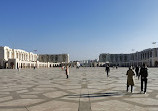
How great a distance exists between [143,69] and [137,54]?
151488 millimetres

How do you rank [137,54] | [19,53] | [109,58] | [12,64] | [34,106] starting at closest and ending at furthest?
1. [34,106]
2. [12,64]
3. [19,53]
4. [137,54]
5. [109,58]

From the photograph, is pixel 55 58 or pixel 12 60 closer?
pixel 12 60

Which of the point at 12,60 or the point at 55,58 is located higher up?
the point at 55,58

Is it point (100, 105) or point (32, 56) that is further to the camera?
point (32, 56)

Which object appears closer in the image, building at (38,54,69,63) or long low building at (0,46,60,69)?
long low building at (0,46,60,69)

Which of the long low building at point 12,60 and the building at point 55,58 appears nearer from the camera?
the long low building at point 12,60

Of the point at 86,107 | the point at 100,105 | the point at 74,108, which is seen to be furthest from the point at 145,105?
the point at 74,108

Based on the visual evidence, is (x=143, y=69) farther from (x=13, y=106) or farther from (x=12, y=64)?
(x=12, y=64)

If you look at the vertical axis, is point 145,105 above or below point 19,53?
below

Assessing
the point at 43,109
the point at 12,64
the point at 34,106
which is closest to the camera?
the point at 43,109

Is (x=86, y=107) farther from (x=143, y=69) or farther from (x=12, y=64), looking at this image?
(x=12, y=64)

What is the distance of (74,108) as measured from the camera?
591 cm

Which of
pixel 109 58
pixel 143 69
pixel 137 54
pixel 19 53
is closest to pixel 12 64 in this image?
pixel 19 53

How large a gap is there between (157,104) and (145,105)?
1.62 ft
